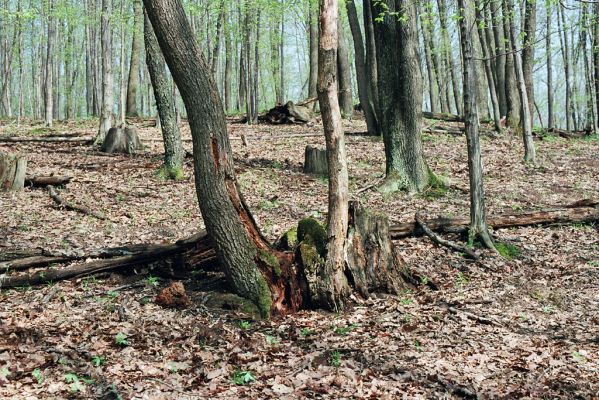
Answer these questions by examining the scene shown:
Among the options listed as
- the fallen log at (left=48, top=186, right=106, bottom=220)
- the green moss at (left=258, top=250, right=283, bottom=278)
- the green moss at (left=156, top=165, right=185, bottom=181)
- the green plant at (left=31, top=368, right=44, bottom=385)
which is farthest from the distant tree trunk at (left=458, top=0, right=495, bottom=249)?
the green moss at (left=156, top=165, right=185, bottom=181)

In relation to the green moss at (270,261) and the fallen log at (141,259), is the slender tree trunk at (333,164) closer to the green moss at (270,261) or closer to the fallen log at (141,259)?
the green moss at (270,261)

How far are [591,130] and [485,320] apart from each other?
19.9 meters

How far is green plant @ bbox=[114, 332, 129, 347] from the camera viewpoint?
18.7 feet

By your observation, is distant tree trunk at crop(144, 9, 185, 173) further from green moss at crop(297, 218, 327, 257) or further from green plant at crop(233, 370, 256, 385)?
green plant at crop(233, 370, 256, 385)

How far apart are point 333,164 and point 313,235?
0.99 metres

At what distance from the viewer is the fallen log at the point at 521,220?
9234 millimetres

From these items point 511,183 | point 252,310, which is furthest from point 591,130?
point 252,310

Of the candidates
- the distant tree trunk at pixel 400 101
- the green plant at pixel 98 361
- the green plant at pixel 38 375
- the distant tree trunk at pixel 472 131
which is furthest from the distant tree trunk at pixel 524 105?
the green plant at pixel 38 375

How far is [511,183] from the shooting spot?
13.3 m

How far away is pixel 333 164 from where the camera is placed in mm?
6832

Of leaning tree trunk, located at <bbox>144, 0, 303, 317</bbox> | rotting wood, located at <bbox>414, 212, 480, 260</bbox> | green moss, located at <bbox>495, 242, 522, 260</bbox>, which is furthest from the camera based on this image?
green moss, located at <bbox>495, 242, 522, 260</bbox>

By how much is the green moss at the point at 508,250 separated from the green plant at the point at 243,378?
5067 mm

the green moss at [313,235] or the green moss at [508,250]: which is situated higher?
the green moss at [313,235]

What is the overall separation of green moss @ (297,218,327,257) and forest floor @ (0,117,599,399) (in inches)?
33.9
